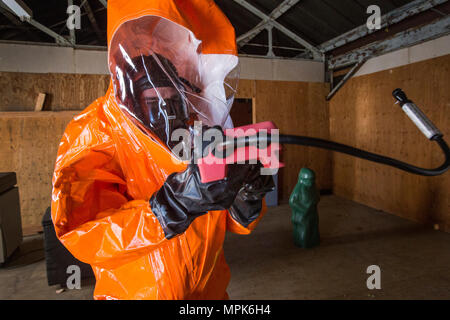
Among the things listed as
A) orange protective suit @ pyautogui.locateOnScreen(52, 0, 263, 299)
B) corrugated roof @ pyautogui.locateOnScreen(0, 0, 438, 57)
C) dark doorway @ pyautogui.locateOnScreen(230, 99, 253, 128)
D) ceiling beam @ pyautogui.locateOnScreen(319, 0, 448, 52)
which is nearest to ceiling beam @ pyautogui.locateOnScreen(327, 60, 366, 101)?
ceiling beam @ pyautogui.locateOnScreen(319, 0, 448, 52)

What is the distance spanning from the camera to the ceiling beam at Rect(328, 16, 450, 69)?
10.9ft

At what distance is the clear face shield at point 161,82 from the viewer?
817 millimetres

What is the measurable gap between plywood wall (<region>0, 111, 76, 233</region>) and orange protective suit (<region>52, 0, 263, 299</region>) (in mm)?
3732

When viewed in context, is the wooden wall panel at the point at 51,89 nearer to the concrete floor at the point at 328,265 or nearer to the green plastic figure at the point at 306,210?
the concrete floor at the point at 328,265

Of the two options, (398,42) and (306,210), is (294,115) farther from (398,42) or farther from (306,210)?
(306,210)

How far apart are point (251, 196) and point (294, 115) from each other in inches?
182

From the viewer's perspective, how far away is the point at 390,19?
371cm

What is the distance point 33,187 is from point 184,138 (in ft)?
13.7

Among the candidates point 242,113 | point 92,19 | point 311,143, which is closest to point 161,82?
point 311,143

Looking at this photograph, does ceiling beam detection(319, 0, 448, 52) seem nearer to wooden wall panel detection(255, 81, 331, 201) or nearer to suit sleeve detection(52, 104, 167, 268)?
wooden wall panel detection(255, 81, 331, 201)

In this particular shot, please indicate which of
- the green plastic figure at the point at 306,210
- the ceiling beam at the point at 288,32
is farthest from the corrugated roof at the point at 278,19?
the green plastic figure at the point at 306,210

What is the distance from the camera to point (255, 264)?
281 centimetres

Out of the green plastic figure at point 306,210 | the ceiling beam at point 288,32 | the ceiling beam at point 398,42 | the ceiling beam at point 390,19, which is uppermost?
the ceiling beam at point 288,32

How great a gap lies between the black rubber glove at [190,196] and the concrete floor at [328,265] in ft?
6.26
